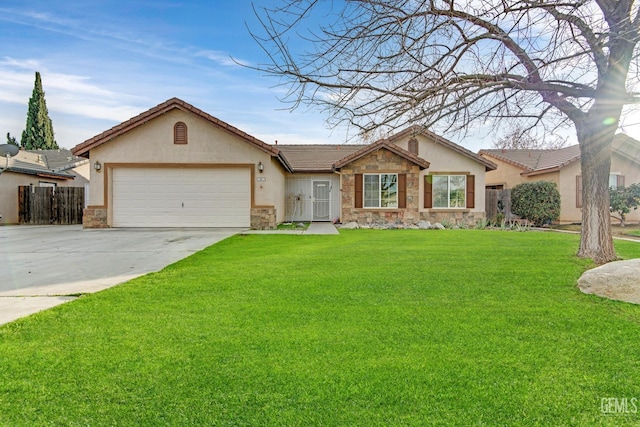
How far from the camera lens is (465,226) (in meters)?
17.7

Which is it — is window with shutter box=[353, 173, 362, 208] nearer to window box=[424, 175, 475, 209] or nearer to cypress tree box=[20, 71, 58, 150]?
window box=[424, 175, 475, 209]

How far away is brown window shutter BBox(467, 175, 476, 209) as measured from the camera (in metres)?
18.7

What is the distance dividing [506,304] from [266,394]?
3.22m

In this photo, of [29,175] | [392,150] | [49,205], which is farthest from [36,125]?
[392,150]

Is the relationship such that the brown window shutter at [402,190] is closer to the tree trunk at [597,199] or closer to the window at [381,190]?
the window at [381,190]

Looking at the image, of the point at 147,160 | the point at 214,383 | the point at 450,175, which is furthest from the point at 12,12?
the point at 450,175

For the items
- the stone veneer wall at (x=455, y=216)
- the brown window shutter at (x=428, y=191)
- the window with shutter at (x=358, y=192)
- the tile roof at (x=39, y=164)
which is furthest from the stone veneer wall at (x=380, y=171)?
the tile roof at (x=39, y=164)

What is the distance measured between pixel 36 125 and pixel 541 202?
43.6 meters

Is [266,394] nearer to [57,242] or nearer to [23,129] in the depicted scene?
[57,242]

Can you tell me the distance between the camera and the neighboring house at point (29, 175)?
18094 mm

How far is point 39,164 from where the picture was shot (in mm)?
22141

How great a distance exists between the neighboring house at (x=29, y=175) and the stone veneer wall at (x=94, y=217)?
4.69 meters

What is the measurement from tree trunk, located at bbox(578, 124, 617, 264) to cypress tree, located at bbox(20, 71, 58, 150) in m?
44.5

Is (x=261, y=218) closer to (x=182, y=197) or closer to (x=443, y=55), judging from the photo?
(x=182, y=197)
